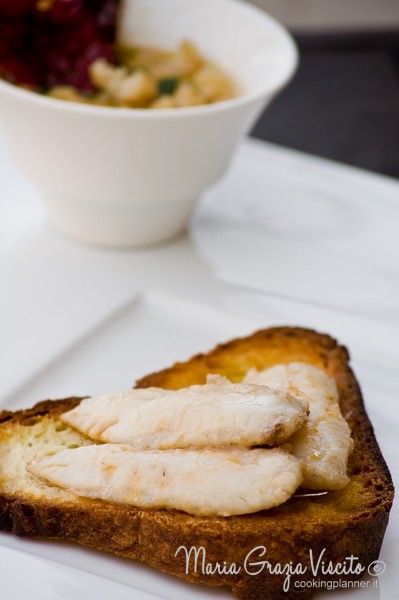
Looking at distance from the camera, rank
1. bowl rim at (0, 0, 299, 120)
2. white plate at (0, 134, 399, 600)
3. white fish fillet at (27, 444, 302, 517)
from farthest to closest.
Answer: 1. bowl rim at (0, 0, 299, 120)
2. white plate at (0, 134, 399, 600)
3. white fish fillet at (27, 444, 302, 517)

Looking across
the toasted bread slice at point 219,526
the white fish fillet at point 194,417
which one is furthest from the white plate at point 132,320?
the white fish fillet at point 194,417

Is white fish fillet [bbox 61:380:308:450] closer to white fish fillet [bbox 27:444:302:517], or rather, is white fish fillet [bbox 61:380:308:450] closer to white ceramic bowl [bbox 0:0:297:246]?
white fish fillet [bbox 27:444:302:517]

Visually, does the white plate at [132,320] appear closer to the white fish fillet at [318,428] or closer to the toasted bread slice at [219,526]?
the toasted bread slice at [219,526]

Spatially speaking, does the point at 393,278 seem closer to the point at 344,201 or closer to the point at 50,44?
the point at 344,201

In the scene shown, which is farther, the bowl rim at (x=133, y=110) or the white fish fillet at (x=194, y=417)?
the bowl rim at (x=133, y=110)

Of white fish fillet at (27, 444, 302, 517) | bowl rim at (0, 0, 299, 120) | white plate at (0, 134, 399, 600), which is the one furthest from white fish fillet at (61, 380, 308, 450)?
bowl rim at (0, 0, 299, 120)

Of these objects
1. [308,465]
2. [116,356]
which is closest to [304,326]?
[116,356]

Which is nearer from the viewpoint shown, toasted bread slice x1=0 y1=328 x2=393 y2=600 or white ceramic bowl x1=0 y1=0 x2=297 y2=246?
toasted bread slice x1=0 y1=328 x2=393 y2=600
